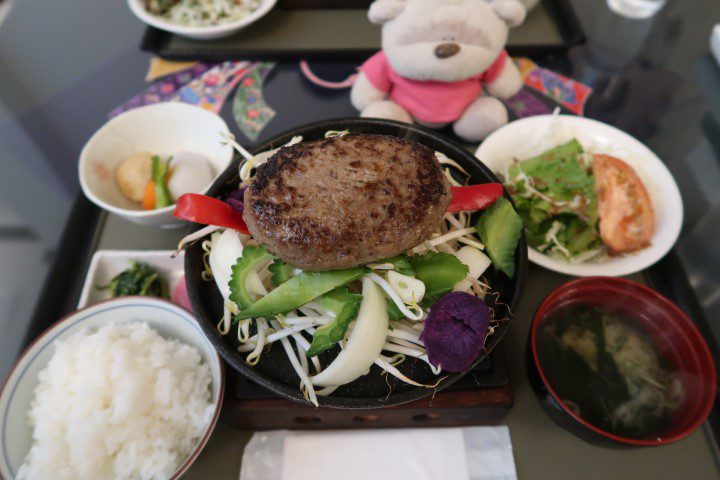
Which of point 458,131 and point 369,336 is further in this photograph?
point 458,131

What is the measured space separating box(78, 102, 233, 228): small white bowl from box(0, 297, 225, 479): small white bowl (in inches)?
17.4

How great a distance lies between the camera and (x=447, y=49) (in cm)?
177

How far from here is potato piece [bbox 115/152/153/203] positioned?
1962 millimetres

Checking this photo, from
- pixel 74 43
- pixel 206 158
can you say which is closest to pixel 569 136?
pixel 206 158

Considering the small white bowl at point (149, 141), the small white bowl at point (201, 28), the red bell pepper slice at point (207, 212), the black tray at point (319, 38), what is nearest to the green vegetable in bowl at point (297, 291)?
the red bell pepper slice at point (207, 212)

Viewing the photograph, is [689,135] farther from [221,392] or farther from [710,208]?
[221,392]

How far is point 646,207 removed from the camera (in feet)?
5.77

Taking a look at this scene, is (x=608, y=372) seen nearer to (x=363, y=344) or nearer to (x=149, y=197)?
(x=363, y=344)

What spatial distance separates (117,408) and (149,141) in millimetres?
1338

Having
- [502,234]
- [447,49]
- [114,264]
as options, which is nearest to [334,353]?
[502,234]

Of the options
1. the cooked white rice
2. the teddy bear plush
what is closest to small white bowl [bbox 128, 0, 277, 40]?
the teddy bear plush

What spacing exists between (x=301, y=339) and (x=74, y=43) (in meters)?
2.78

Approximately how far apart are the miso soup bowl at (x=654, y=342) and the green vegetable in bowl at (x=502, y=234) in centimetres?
28

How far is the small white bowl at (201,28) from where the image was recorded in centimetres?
245
